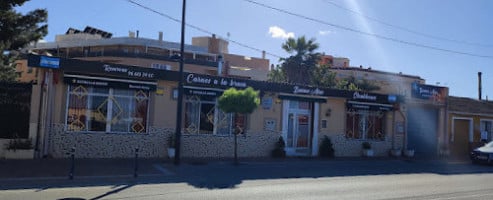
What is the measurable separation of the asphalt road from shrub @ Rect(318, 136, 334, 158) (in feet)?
17.3

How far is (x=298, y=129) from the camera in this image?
24.6 meters

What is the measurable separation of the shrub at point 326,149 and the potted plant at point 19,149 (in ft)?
44.2

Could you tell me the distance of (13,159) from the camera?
17.2m

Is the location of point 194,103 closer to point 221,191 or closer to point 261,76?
point 221,191

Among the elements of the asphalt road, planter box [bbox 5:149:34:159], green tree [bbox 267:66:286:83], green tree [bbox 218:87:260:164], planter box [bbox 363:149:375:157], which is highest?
green tree [bbox 267:66:286:83]

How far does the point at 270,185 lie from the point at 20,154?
9.38 meters

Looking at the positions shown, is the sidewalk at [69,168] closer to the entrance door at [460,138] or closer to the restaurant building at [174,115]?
the restaurant building at [174,115]

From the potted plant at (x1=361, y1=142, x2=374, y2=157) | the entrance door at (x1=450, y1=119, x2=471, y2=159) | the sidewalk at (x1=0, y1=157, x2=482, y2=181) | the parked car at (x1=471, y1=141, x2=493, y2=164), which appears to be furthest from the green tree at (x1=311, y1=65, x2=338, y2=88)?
the sidewalk at (x1=0, y1=157, x2=482, y2=181)

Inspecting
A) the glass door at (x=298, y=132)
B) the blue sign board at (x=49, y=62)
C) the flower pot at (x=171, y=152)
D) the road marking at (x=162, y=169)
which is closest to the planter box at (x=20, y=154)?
the blue sign board at (x=49, y=62)

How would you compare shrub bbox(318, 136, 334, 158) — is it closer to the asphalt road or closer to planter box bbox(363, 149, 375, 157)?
planter box bbox(363, 149, 375, 157)

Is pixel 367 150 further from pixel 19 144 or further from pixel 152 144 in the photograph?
pixel 19 144

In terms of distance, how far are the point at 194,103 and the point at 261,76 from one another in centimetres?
3280

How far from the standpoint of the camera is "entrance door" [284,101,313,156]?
79.4ft

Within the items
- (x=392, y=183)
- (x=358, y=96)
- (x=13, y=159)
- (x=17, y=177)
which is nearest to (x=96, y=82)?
(x=13, y=159)
